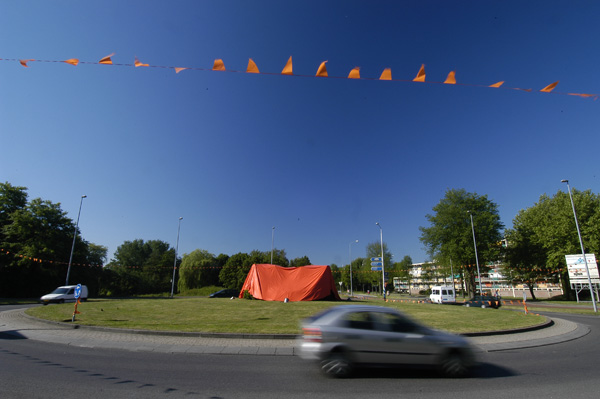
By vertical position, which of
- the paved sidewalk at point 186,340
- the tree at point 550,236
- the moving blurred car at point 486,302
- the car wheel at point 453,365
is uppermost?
the tree at point 550,236

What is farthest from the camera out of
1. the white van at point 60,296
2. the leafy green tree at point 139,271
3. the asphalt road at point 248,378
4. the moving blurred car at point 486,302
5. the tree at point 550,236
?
the leafy green tree at point 139,271

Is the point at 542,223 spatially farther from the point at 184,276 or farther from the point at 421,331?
the point at 184,276

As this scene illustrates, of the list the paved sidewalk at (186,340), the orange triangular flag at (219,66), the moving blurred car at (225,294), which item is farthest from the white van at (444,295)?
the orange triangular flag at (219,66)

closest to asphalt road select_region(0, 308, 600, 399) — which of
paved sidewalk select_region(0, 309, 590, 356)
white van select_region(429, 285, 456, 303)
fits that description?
paved sidewalk select_region(0, 309, 590, 356)

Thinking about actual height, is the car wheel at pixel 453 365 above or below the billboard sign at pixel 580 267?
below

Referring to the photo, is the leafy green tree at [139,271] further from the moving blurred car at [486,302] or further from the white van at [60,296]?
the moving blurred car at [486,302]

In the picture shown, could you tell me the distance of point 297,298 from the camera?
85.5 feet

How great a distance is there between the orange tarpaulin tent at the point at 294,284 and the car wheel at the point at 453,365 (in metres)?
20.6

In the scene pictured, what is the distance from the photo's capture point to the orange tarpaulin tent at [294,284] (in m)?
26.3

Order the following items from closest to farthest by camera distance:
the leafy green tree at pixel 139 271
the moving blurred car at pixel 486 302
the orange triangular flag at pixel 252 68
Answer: the orange triangular flag at pixel 252 68 < the moving blurred car at pixel 486 302 < the leafy green tree at pixel 139 271

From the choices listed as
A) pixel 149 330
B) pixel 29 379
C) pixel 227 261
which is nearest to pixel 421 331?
pixel 29 379

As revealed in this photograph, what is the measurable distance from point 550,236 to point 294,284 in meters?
36.5

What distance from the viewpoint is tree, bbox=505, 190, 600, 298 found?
36844 millimetres

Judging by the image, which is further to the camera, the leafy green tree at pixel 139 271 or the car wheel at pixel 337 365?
the leafy green tree at pixel 139 271
